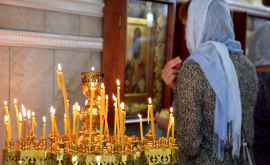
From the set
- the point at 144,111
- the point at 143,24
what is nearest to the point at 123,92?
the point at 144,111

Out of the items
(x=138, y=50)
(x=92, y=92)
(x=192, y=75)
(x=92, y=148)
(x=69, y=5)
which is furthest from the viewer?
(x=138, y=50)

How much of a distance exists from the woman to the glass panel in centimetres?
45

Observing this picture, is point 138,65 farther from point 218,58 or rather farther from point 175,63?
point 218,58

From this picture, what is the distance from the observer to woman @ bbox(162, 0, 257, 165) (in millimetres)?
2055

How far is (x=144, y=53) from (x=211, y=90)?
758 mm

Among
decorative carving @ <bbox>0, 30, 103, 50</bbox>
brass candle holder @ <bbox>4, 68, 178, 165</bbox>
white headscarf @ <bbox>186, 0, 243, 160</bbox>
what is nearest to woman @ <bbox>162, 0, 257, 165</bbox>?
white headscarf @ <bbox>186, 0, 243, 160</bbox>

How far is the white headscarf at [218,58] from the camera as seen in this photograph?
6.80 feet

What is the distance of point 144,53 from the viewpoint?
2752mm

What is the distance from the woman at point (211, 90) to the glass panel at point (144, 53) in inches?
17.7

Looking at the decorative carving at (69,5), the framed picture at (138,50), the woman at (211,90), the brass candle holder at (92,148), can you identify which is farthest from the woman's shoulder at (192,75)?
the decorative carving at (69,5)

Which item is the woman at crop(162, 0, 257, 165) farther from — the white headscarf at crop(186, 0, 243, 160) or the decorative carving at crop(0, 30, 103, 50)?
the decorative carving at crop(0, 30, 103, 50)

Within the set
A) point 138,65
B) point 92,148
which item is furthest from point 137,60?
point 92,148

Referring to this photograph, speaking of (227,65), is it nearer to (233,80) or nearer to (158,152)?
(233,80)

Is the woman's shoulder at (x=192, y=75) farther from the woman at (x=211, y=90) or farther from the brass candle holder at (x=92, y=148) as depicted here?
the brass candle holder at (x=92, y=148)
